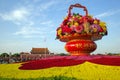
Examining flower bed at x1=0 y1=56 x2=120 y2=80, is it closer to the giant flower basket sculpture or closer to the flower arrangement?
the giant flower basket sculpture

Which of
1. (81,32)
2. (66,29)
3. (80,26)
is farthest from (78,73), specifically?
(66,29)

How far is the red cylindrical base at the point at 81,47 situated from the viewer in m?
15.8

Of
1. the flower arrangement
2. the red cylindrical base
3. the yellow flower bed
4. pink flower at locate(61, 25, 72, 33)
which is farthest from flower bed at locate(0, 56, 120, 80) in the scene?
pink flower at locate(61, 25, 72, 33)

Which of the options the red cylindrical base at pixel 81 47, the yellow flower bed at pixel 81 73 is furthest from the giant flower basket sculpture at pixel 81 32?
the yellow flower bed at pixel 81 73

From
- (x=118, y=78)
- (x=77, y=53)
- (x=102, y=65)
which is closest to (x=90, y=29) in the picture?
(x=77, y=53)

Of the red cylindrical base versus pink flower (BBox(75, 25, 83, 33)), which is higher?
pink flower (BBox(75, 25, 83, 33))

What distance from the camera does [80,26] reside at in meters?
15.5

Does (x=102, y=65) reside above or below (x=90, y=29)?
below

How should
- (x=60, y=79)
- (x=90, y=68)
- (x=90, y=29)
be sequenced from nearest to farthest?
(x=60, y=79)
(x=90, y=68)
(x=90, y=29)

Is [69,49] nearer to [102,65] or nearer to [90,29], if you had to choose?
[90,29]

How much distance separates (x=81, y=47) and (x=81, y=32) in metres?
1.08

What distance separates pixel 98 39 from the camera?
1747cm

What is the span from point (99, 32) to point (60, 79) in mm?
8450

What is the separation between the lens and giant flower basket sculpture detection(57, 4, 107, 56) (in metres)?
15.6
